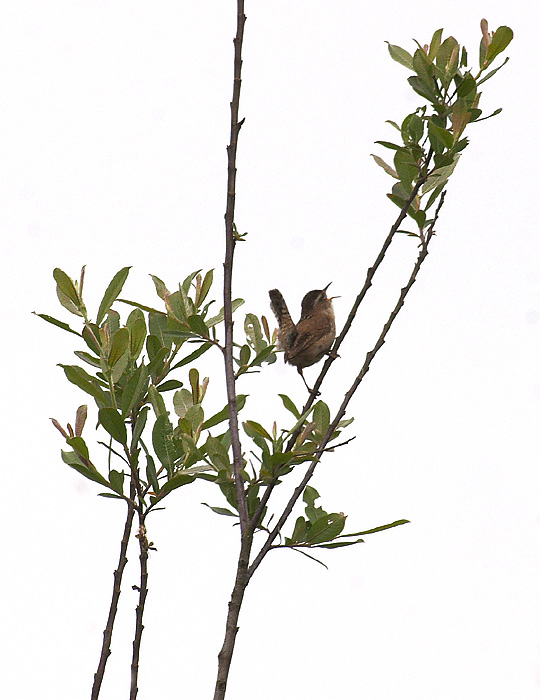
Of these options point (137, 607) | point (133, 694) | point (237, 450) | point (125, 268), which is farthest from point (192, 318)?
point (133, 694)

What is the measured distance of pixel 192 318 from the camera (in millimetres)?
1477

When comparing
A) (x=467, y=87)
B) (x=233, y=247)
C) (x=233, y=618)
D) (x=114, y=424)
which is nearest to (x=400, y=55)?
(x=467, y=87)

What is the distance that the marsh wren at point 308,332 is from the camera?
253 centimetres

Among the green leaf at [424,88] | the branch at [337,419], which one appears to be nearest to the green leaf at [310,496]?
the branch at [337,419]

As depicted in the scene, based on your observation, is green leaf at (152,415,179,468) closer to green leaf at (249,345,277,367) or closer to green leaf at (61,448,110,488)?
green leaf at (61,448,110,488)

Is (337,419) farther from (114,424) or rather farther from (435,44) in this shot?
(435,44)

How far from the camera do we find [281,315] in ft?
9.07

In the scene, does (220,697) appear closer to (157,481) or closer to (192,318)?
(157,481)

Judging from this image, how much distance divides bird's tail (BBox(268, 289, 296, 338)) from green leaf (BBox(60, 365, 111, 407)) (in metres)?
1.29

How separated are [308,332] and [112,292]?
1141 millimetres

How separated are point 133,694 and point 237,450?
394 millimetres

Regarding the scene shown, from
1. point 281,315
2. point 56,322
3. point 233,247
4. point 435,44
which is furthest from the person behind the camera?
point 281,315

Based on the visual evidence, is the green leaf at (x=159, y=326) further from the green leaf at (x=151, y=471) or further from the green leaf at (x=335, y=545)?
the green leaf at (x=335, y=545)

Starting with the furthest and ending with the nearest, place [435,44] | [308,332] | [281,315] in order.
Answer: [281,315]
[308,332]
[435,44]
